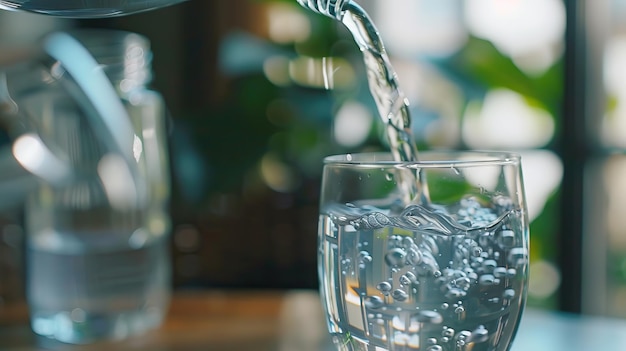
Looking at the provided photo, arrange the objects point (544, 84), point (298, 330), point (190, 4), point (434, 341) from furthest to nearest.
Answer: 1. point (190, 4)
2. point (544, 84)
3. point (298, 330)
4. point (434, 341)

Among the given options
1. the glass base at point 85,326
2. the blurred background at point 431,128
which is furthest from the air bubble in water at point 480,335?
the blurred background at point 431,128

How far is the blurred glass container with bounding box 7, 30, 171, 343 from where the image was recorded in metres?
0.73

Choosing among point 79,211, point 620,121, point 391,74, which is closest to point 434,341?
point 391,74

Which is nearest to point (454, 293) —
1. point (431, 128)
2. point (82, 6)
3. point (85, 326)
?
point (82, 6)

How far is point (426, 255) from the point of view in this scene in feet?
1.45

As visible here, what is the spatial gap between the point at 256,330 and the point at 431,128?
→ 1.15 meters

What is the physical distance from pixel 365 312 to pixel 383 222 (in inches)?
2.1

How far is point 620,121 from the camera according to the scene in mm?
1874

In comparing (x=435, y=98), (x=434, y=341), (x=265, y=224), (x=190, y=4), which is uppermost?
(x=190, y=4)

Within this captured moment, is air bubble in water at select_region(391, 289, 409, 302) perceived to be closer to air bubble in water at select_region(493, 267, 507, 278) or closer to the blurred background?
air bubble in water at select_region(493, 267, 507, 278)

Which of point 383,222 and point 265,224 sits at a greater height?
point 383,222

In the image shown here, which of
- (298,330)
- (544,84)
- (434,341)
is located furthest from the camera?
(544,84)

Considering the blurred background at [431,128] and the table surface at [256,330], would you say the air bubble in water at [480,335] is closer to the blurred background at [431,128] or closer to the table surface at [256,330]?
the table surface at [256,330]

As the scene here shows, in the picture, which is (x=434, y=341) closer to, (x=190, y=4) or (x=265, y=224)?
(x=265, y=224)
